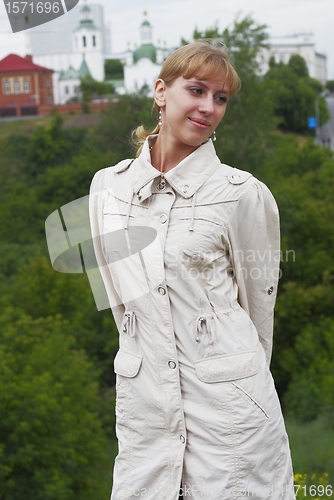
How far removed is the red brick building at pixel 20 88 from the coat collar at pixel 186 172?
146ft

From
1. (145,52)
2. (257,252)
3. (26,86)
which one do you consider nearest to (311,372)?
(257,252)

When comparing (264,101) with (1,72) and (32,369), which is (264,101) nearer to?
(32,369)

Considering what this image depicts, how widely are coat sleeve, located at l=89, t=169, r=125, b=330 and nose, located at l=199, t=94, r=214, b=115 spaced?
0.31m

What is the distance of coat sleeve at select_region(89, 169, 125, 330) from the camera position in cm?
190

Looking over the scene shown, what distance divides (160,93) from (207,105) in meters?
0.15

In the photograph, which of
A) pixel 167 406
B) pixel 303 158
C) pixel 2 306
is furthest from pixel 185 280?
pixel 303 158

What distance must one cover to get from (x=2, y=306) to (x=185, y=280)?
23.5 meters

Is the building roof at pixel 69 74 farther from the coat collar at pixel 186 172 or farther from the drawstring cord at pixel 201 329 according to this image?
the drawstring cord at pixel 201 329

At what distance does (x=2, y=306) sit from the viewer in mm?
24578

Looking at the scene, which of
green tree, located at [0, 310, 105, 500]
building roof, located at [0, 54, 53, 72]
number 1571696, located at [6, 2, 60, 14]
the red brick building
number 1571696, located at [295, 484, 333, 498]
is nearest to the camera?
number 1571696, located at [6, 2, 60, 14]

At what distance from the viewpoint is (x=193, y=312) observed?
1714mm

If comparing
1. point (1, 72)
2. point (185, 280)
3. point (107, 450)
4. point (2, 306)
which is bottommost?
point (107, 450)

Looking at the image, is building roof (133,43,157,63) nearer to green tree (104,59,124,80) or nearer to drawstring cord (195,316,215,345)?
green tree (104,59,124,80)

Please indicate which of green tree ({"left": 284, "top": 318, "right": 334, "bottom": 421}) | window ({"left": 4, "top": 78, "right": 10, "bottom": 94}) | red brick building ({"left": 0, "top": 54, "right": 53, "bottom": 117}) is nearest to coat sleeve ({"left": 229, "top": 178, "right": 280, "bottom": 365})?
green tree ({"left": 284, "top": 318, "right": 334, "bottom": 421})
